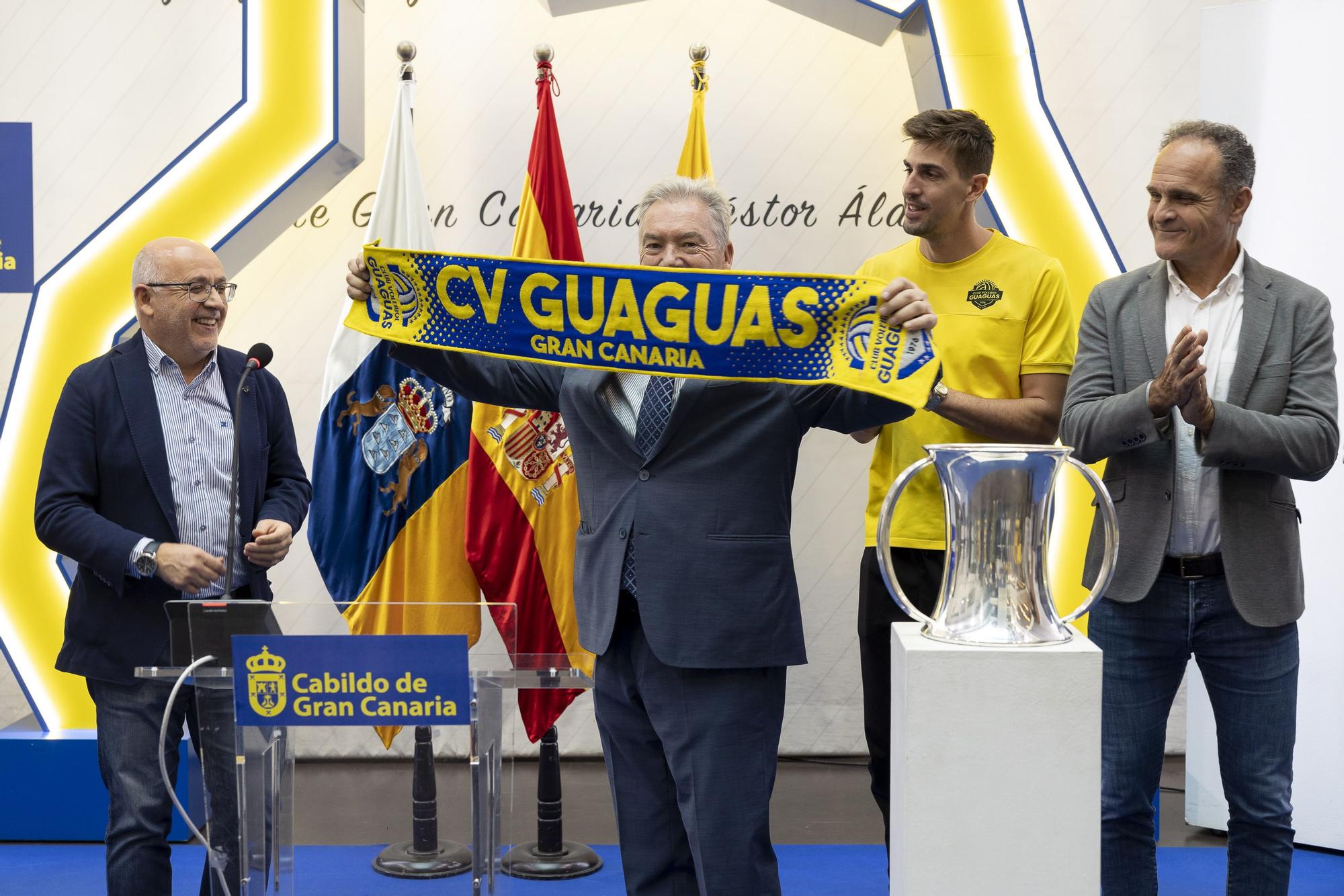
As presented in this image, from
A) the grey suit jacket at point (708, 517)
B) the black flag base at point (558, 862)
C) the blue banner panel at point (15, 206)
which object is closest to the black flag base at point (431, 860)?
the grey suit jacket at point (708, 517)

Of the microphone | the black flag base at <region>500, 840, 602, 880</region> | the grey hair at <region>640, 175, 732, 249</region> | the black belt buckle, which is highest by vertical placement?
the grey hair at <region>640, 175, 732, 249</region>

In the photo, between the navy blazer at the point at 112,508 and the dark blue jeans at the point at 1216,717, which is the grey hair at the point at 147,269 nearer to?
the navy blazer at the point at 112,508

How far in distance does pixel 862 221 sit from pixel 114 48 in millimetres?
2739

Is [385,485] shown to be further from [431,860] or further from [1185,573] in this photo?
[1185,573]

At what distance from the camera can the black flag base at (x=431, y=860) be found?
2.05 meters

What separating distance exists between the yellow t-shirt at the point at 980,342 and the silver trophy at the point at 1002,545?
915mm

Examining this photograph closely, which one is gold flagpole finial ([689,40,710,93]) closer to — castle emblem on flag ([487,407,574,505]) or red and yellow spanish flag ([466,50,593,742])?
red and yellow spanish flag ([466,50,593,742])

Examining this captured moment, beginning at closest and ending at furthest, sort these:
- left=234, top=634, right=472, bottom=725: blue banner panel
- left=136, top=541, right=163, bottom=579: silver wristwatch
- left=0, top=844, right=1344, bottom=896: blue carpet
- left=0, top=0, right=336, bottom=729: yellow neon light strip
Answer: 1. left=234, top=634, right=472, bottom=725: blue banner panel
2. left=136, top=541, right=163, bottom=579: silver wristwatch
3. left=0, top=844, right=1344, bottom=896: blue carpet
4. left=0, top=0, right=336, bottom=729: yellow neon light strip

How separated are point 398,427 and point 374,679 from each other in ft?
5.70

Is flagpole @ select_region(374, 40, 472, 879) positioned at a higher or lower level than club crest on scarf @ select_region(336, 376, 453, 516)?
lower

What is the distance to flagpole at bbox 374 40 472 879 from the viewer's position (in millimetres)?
2021

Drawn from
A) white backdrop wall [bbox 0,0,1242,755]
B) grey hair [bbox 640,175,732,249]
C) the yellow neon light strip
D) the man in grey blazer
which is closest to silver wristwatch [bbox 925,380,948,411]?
the man in grey blazer

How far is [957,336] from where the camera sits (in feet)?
8.69

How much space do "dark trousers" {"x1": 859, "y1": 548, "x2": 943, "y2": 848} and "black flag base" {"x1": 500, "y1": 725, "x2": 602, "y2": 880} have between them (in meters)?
1.01
